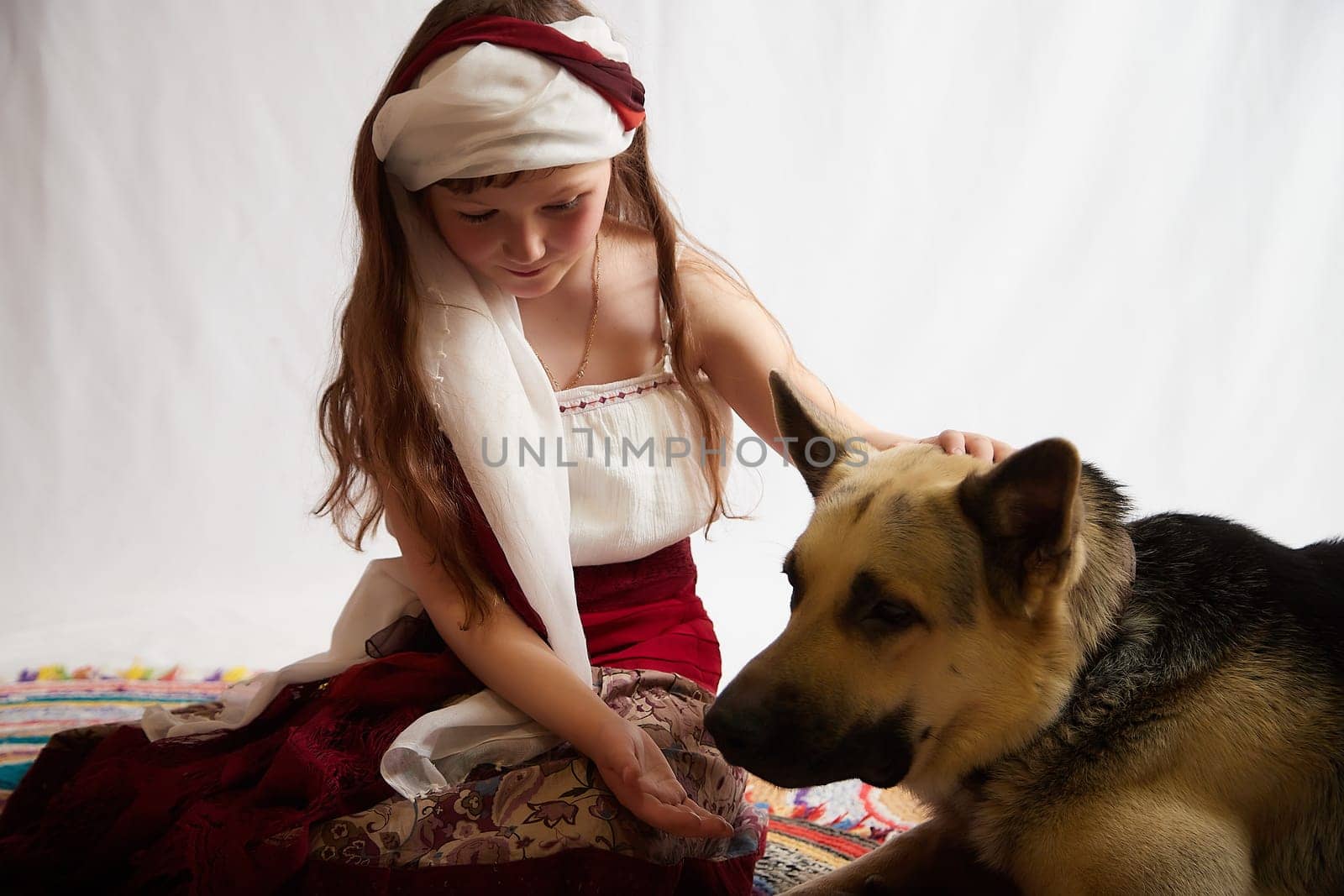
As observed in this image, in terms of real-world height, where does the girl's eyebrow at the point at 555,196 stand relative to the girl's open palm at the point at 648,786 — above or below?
above

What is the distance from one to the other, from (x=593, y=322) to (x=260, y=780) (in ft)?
3.50

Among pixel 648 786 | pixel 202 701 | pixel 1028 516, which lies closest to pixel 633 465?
pixel 648 786

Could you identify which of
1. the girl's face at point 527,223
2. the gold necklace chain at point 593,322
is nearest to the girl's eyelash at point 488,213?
the girl's face at point 527,223

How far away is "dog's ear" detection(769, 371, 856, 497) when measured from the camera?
1989 mm

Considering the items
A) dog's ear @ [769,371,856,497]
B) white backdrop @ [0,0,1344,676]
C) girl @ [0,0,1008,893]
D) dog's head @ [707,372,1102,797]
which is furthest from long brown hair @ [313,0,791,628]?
white backdrop @ [0,0,1344,676]

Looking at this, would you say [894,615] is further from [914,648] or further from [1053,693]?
[1053,693]

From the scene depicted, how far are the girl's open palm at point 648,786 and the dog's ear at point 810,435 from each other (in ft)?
1.68

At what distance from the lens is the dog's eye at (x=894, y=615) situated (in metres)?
1.69

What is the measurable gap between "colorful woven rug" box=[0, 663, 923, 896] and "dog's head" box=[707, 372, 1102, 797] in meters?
0.50

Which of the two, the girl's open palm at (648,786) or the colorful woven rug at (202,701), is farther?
the colorful woven rug at (202,701)

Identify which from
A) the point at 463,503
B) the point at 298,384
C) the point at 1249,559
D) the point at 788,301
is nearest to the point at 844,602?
the point at 1249,559

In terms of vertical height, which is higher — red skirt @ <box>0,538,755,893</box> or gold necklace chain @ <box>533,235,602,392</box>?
gold necklace chain @ <box>533,235,602,392</box>

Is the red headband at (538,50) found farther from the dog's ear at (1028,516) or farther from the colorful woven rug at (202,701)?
the colorful woven rug at (202,701)

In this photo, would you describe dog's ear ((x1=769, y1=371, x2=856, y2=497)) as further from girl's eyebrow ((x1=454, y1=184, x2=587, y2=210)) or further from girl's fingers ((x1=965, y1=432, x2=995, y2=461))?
girl's eyebrow ((x1=454, y1=184, x2=587, y2=210))
